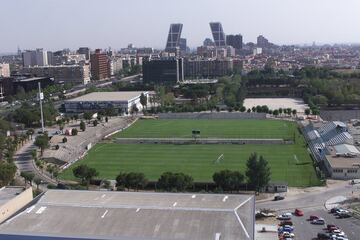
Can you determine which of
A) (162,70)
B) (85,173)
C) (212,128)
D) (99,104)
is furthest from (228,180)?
(162,70)

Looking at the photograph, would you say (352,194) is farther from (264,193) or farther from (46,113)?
(46,113)

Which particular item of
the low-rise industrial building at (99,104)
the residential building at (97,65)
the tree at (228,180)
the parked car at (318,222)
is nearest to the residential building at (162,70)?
the residential building at (97,65)

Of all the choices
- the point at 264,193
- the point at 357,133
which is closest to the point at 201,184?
the point at 264,193

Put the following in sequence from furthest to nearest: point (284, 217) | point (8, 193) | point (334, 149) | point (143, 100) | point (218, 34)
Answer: point (218, 34) < point (143, 100) < point (334, 149) < point (284, 217) < point (8, 193)

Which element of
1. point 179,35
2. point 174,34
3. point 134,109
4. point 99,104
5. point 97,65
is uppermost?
point 174,34

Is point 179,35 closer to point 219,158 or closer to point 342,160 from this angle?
point 219,158

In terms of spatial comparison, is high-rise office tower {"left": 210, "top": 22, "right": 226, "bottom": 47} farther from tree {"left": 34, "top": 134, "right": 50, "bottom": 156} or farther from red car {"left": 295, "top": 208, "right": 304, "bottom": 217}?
red car {"left": 295, "top": 208, "right": 304, "bottom": 217}

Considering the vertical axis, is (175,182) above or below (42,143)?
below

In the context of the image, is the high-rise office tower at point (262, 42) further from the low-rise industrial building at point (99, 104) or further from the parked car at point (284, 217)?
the parked car at point (284, 217)
